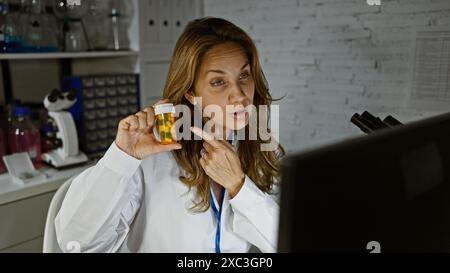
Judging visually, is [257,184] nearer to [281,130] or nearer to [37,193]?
[281,130]

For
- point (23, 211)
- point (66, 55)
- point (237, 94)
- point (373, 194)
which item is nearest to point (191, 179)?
point (237, 94)

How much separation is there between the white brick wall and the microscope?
742 millimetres

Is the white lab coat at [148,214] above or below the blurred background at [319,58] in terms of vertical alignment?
below

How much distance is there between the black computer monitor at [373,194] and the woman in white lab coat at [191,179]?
24cm

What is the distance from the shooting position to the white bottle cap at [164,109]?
75 centimetres

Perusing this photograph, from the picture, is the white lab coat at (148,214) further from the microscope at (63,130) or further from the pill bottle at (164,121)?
the microscope at (63,130)

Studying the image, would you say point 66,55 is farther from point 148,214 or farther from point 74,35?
point 148,214

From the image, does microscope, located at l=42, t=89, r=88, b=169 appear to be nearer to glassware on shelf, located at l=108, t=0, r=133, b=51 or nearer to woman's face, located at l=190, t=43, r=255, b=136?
glassware on shelf, located at l=108, t=0, r=133, b=51

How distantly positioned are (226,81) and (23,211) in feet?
3.12

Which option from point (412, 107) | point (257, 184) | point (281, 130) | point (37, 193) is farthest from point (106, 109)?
point (412, 107)

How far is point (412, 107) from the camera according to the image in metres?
1.05

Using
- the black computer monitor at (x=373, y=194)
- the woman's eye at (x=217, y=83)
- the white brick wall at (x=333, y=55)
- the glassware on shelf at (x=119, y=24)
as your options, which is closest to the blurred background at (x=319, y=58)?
the white brick wall at (x=333, y=55)

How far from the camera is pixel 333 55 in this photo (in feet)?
3.67

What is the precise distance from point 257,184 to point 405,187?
1.17 ft
